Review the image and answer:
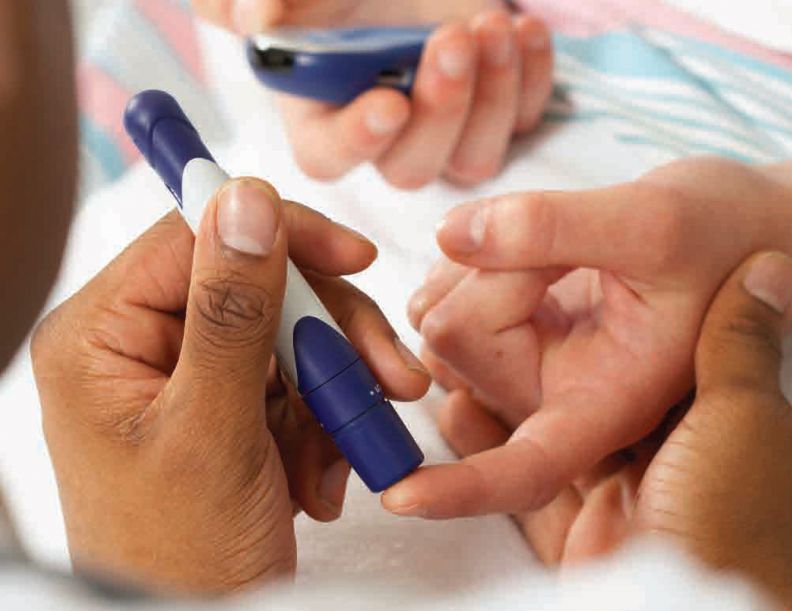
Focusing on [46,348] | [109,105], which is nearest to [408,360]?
[46,348]

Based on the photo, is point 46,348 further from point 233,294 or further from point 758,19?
point 758,19

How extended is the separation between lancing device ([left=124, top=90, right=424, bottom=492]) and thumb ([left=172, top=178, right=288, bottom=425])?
0.03 meters

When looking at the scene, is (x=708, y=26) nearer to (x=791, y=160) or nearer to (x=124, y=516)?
(x=791, y=160)

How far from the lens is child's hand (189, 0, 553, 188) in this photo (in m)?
0.65

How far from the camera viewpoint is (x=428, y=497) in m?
0.42

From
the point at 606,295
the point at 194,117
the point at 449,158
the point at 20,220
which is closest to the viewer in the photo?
the point at 20,220

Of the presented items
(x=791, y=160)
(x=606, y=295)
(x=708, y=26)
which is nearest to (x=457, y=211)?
(x=606, y=295)

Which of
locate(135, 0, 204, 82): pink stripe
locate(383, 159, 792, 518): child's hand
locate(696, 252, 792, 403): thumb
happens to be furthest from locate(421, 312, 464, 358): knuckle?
locate(135, 0, 204, 82): pink stripe

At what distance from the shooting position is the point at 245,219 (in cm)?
37

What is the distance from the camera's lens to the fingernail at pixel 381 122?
651mm

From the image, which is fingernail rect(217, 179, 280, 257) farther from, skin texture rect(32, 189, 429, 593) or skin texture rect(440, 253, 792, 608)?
skin texture rect(440, 253, 792, 608)

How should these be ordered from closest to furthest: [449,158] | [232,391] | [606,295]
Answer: [232,391] < [606,295] < [449,158]

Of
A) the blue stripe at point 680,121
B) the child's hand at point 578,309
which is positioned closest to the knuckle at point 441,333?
the child's hand at point 578,309

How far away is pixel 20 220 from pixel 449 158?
0.48 metres
